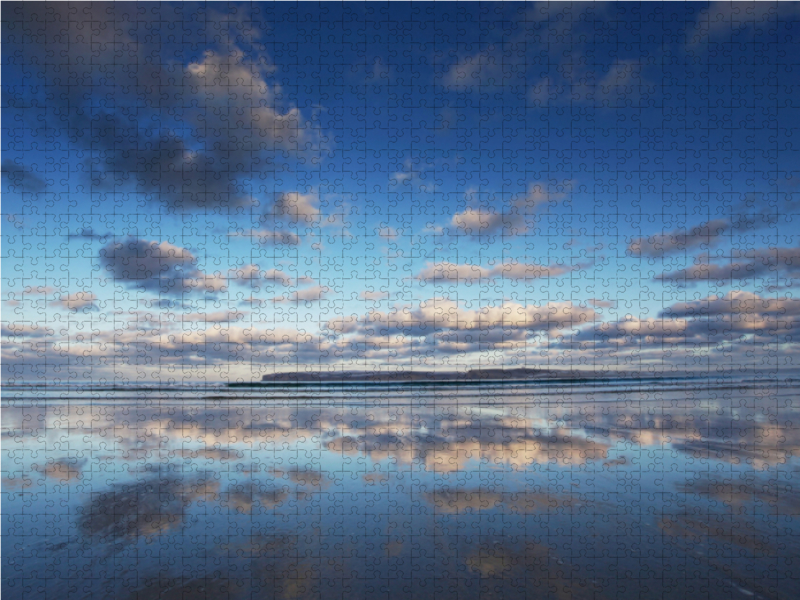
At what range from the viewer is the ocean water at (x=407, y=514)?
179 inches

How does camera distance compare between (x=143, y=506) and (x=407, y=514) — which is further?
(x=143, y=506)

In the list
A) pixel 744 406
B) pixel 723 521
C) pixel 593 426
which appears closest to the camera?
pixel 723 521

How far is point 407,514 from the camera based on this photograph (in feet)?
20.5

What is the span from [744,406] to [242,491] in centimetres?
1976

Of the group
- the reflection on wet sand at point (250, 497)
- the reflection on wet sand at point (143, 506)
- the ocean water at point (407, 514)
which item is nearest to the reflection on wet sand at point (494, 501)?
the ocean water at point (407, 514)

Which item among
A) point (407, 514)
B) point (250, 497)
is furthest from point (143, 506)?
point (407, 514)

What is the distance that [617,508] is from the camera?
6.42 m

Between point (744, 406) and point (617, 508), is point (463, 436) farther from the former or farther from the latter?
point (744, 406)

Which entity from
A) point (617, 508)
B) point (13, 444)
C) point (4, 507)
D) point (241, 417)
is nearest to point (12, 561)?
point (4, 507)

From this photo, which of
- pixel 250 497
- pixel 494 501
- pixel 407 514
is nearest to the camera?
pixel 407 514

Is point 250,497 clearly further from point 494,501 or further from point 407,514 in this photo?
point 494,501

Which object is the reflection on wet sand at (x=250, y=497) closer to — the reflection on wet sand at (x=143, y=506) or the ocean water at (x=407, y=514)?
the ocean water at (x=407, y=514)

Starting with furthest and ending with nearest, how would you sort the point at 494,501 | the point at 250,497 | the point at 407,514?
1. the point at 250,497
2. the point at 494,501
3. the point at 407,514

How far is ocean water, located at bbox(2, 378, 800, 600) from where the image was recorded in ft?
14.9
